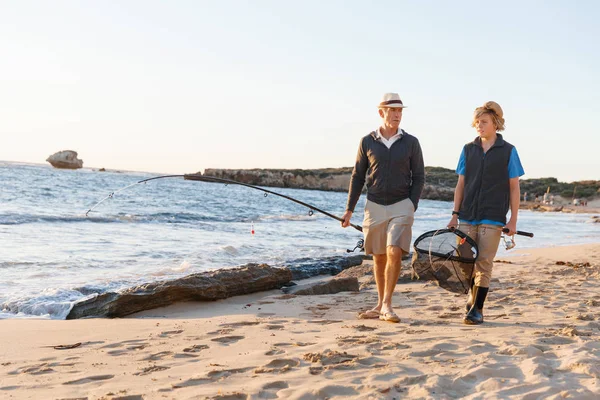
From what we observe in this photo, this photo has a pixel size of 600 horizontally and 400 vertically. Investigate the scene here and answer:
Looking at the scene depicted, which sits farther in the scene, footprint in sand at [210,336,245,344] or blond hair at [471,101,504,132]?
blond hair at [471,101,504,132]

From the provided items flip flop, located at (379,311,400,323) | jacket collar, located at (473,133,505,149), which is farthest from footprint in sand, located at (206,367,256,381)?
jacket collar, located at (473,133,505,149)

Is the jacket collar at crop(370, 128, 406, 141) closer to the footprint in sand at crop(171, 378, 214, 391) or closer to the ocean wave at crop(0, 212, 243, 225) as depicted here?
the footprint in sand at crop(171, 378, 214, 391)

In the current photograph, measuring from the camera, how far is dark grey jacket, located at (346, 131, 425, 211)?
486 centimetres

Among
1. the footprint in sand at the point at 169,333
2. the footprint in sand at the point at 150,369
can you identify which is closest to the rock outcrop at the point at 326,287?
the footprint in sand at the point at 169,333

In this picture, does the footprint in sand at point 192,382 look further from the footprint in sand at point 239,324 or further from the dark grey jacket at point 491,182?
the dark grey jacket at point 491,182

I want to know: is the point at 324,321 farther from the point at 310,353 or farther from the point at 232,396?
the point at 232,396

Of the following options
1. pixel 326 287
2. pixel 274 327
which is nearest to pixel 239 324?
pixel 274 327

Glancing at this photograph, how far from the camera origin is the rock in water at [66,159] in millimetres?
96062

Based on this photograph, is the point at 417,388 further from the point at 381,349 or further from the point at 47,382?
the point at 47,382

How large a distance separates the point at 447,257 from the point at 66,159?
326 feet

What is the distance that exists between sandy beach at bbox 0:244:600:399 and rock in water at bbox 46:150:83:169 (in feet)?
320

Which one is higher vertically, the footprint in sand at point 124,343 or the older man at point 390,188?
the older man at point 390,188

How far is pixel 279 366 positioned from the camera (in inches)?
136

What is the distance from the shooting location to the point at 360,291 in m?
7.09
